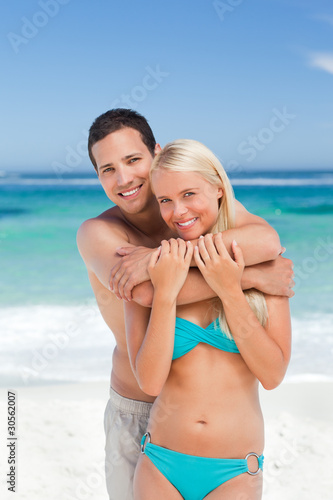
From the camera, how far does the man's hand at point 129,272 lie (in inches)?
84.9

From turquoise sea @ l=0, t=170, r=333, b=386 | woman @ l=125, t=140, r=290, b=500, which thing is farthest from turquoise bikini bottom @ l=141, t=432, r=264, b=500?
turquoise sea @ l=0, t=170, r=333, b=386

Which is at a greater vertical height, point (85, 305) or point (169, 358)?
point (85, 305)

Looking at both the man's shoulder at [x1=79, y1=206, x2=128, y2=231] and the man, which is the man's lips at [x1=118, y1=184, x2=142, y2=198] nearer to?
the man

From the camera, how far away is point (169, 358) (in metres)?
2.03

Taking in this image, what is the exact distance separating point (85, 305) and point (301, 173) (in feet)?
97.1

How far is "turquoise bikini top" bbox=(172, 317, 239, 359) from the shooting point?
6.91 ft

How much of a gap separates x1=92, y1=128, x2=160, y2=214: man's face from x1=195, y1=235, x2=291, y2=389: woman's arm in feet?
2.54

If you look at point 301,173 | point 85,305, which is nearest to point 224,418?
point 85,305

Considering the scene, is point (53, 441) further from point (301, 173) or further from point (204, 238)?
point (301, 173)

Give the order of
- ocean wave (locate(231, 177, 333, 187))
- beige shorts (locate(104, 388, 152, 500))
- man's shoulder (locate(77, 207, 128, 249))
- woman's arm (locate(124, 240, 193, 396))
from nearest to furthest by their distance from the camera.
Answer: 1. woman's arm (locate(124, 240, 193, 396))
2. man's shoulder (locate(77, 207, 128, 249))
3. beige shorts (locate(104, 388, 152, 500))
4. ocean wave (locate(231, 177, 333, 187))

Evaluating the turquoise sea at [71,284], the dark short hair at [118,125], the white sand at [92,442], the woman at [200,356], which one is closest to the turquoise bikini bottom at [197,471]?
the woman at [200,356]

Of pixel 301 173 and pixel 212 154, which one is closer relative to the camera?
pixel 212 154

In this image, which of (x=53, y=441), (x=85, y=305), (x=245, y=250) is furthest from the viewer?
(x=85, y=305)

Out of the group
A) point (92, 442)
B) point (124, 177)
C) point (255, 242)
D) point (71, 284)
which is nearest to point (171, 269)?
point (255, 242)
